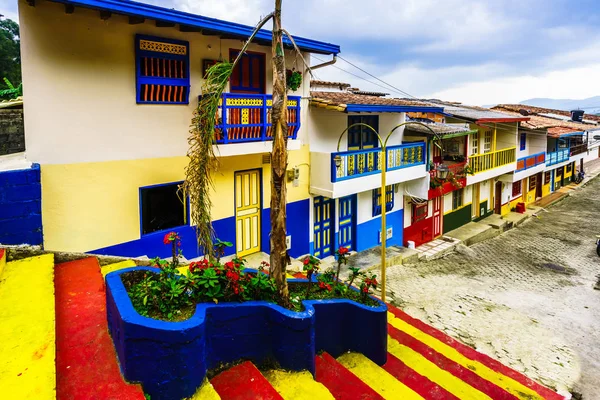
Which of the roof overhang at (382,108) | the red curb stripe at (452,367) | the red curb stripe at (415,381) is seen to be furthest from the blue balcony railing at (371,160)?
the red curb stripe at (415,381)

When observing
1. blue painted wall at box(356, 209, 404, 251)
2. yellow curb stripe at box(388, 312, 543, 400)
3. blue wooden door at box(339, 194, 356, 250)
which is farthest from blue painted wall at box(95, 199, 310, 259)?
yellow curb stripe at box(388, 312, 543, 400)

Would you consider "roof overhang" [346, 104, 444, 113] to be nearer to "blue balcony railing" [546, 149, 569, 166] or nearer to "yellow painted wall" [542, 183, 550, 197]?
"blue balcony railing" [546, 149, 569, 166]

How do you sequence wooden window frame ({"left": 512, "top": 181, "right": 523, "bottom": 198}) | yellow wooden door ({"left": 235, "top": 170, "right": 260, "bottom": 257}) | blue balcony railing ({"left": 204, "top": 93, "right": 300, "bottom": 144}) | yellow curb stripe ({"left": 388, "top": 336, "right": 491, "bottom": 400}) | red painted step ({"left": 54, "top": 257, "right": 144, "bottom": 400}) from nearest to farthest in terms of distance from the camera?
red painted step ({"left": 54, "top": 257, "right": 144, "bottom": 400})
yellow curb stripe ({"left": 388, "top": 336, "right": 491, "bottom": 400})
blue balcony railing ({"left": 204, "top": 93, "right": 300, "bottom": 144})
yellow wooden door ({"left": 235, "top": 170, "right": 260, "bottom": 257})
wooden window frame ({"left": 512, "top": 181, "right": 523, "bottom": 198})

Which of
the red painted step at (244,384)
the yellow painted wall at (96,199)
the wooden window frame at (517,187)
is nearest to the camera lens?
the red painted step at (244,384)

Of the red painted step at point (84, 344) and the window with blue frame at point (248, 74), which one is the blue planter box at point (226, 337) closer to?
the red painted step at point (84, 344)

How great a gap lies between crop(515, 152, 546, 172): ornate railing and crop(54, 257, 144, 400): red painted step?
2274 cm

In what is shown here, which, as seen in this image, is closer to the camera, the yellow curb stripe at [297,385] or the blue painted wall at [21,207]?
the yellow curb stripe at [297,385]

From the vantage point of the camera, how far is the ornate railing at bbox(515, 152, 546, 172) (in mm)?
22972

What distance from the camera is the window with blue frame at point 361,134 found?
13480mm

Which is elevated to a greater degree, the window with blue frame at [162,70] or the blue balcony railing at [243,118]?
the window with blue frame at [162,70]

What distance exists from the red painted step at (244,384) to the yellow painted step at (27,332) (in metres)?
1.65

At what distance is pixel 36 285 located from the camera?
5363mm

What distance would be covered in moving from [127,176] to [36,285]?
342 centimetres

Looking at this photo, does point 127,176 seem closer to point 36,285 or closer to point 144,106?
point 144,106
